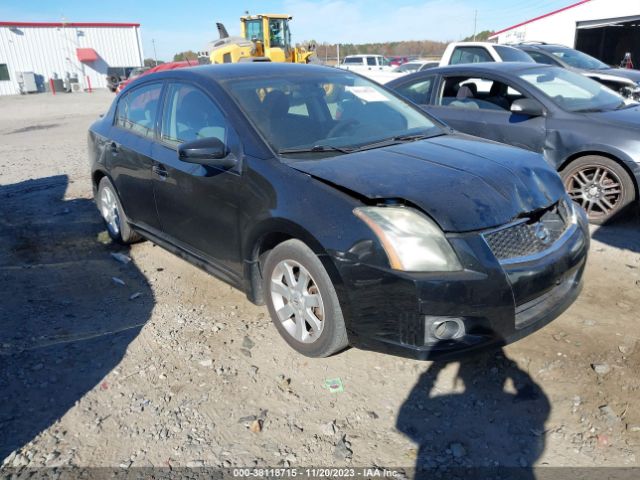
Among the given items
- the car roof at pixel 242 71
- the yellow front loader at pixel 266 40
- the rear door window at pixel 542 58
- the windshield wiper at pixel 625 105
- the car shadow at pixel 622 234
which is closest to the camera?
the car roof at pixel 242 71

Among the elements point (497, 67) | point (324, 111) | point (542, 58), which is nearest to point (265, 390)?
point (324, 111)

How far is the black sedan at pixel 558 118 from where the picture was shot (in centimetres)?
494

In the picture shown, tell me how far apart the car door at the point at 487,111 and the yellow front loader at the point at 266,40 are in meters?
14.4

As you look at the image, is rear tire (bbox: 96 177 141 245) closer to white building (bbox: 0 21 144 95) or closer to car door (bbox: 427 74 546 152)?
car door (bbox: 427 74 546 152)

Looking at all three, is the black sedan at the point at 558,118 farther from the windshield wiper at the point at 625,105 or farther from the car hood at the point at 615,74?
the car hood at the point at 615,74

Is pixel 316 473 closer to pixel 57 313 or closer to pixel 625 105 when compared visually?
pixel 57 313

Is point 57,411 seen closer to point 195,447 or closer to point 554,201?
point 195,447

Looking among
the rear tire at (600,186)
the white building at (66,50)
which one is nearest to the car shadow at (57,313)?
the rear tire at (600,186)

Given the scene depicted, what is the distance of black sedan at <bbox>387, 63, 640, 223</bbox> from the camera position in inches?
194

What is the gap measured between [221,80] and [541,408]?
2889 millimetres

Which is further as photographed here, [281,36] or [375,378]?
[281,36]

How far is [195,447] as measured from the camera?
244 cm

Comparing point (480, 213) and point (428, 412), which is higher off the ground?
point (480, 213)

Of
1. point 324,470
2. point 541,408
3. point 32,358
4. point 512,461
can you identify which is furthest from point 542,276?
point 32,358
